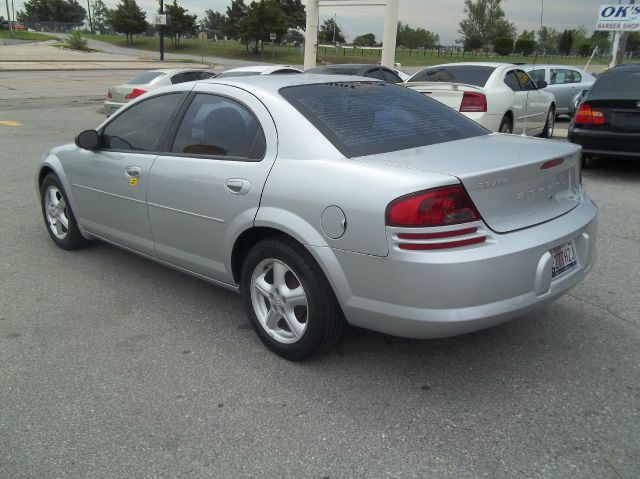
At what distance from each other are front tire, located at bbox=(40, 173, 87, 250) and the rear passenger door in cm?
143

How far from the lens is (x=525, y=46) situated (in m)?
55.6

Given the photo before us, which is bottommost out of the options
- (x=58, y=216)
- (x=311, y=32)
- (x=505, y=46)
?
(x=58, y=216)

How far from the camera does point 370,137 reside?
10.8 feet

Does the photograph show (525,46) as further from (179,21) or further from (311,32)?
(311,32)

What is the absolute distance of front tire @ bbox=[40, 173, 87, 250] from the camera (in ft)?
16.5

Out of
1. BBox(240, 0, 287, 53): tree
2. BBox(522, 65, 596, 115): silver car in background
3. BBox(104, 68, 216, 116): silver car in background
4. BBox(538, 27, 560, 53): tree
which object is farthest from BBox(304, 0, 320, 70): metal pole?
BBox(240, 0, 287, 53): tree

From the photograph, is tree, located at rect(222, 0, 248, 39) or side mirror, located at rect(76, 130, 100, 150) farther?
tree, located at rect(222, 0, 248, 39)

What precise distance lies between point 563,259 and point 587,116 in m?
5.90

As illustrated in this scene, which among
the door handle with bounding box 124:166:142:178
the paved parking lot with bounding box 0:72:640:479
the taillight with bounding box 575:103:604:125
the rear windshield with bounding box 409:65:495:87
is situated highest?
the rear windshield with bounding box 409:65:495:87

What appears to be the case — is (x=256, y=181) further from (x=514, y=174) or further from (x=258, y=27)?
(x=258, y=27)

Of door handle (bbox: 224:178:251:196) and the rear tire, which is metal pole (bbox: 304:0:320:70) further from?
door handle (bbox: 224:178:251:196)

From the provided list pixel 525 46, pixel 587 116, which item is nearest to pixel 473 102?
pixel 587 116

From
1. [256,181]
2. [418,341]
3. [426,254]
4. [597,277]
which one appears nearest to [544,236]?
[426,254]

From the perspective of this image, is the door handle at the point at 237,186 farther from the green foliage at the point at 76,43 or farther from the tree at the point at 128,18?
the tree at the point at 128,18
